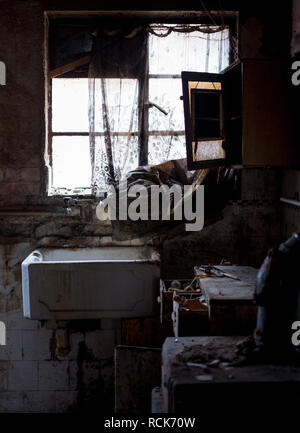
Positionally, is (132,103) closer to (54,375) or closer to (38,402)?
(54,375)

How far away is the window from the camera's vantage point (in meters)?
4.61

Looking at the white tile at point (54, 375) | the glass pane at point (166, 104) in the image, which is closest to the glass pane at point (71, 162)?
the glass pane at point (166, 104)

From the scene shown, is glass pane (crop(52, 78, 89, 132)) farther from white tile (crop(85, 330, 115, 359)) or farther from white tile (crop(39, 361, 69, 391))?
white tile (crop(39, 361, 69, 391))

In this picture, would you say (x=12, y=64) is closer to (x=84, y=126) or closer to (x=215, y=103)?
(x=84, y=126)

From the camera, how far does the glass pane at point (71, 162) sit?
4770 mm

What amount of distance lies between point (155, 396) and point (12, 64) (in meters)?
3.37

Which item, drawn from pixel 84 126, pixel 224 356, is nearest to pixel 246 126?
pixel 84 126

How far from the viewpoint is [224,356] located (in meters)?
2.51

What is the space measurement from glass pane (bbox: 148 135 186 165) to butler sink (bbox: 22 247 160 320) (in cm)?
120

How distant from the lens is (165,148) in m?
4.71

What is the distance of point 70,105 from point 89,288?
1925mm

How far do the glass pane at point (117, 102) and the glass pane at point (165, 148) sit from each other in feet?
0.93

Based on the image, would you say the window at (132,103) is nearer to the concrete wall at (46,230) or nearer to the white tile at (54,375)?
the concrete wall at (46,230)

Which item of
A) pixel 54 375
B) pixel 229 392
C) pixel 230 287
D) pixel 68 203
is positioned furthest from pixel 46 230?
pixel 229 392
